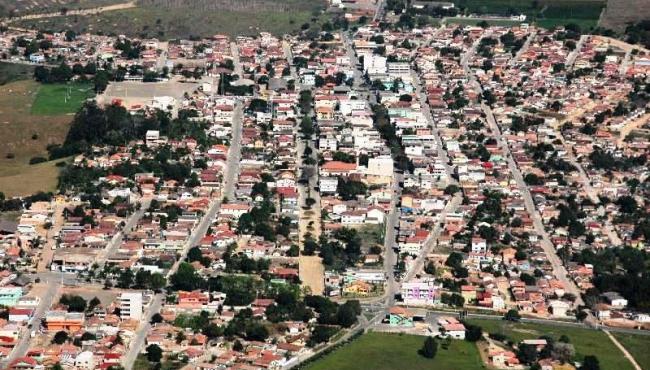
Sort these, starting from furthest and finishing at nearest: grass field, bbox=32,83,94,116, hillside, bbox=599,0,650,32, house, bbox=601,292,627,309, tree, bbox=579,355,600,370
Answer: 1. hillside, bbox=599,0,650,32
2. grass field, bbox=32,83,94,116
3. house, bbox=601,292,627,309
4. tree, bbox=579,355,600,370

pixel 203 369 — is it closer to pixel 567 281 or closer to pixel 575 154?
pixel 567 281

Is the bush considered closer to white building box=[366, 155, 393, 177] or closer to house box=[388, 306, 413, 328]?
white building box=[366, 155, 393, 177]

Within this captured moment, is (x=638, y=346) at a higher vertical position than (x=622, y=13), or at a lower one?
lower

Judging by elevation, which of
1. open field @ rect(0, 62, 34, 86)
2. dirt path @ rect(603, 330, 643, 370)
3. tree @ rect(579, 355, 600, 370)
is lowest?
dirt path @ rect(603, 330, 643, 370)

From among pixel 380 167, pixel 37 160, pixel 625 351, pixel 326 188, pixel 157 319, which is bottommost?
pixel 625 351

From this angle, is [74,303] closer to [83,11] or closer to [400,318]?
[400,318]

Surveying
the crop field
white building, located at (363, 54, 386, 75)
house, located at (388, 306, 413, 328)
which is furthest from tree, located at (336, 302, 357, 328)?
the crop field

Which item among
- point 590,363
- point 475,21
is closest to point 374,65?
point 475,21
